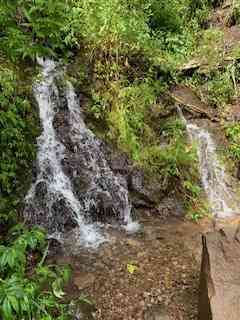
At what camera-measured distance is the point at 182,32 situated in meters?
9.23

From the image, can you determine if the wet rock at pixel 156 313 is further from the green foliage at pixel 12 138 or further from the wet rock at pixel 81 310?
the green foliage at pixel 12 138

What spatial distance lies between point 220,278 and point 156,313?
837mm

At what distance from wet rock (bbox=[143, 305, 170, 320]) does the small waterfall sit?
2522 mm

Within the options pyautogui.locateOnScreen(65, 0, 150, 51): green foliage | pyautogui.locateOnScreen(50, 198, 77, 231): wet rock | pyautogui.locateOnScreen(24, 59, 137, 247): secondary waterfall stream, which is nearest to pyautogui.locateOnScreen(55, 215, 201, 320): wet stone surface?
pyautogui.locateOnScreen(24, 59, 137, 247): secondary waterfall stream

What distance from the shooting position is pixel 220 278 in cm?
380

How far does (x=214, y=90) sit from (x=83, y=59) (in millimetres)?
2571

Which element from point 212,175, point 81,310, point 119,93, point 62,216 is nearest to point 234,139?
point 212,175

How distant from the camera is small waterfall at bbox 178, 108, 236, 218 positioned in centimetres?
670

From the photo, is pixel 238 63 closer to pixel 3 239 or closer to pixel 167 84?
pixel 167 84

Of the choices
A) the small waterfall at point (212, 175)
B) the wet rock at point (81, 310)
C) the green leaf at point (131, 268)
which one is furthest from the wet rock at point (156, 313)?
the small waterfall at point (212, 175)

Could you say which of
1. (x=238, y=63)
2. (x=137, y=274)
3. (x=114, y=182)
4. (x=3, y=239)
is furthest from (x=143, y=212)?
(x=238, y=63)

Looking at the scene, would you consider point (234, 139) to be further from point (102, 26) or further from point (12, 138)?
point (12, 138)

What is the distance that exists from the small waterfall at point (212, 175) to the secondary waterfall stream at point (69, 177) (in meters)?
1.42

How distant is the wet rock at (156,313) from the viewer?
13.7ft
